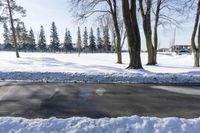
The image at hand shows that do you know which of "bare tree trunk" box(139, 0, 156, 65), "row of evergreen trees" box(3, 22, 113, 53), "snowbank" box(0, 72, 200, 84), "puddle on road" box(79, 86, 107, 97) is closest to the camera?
"puddle on road" box(79, 86, 107, 97)

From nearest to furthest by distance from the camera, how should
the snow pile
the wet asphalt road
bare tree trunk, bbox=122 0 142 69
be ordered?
the snow pile, the wet asphalt road, bare tree trunk, bbox=122 0 142 69

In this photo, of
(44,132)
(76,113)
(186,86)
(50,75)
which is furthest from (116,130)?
(50,75)

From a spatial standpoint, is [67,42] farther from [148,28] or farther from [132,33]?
[132,33]

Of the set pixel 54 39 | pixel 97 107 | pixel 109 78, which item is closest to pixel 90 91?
pixel 97 107

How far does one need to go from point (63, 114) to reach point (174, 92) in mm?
4988

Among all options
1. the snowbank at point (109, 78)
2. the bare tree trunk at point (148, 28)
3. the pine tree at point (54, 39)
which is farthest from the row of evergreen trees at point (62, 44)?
the snowbank at point (109, 78)

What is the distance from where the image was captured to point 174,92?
10.7 m

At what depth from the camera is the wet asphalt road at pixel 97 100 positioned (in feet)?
25.0

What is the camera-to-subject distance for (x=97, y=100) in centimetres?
924

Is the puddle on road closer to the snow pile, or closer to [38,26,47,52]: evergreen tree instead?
the snow pile

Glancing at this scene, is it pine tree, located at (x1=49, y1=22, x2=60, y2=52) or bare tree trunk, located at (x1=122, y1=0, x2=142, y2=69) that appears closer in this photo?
bare tree trunk, located at (x1=122, y1=0, x2=142, y2=69)

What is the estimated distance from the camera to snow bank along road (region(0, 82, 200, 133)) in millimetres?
5930

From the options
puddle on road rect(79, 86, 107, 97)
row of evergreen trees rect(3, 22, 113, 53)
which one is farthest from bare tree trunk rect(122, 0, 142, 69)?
row of evergreen trees rect(3, 22, 113, 53)

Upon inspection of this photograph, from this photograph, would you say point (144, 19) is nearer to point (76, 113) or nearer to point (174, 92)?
point (174, 92)
